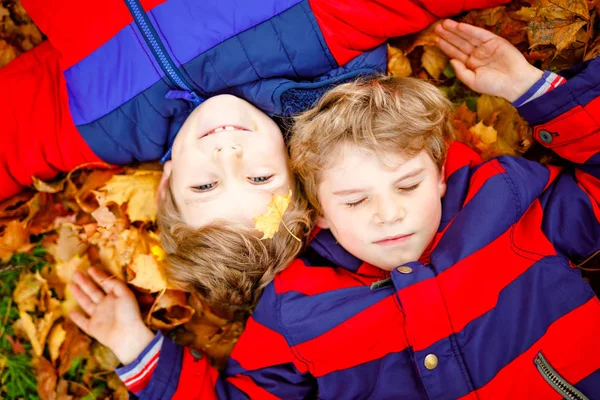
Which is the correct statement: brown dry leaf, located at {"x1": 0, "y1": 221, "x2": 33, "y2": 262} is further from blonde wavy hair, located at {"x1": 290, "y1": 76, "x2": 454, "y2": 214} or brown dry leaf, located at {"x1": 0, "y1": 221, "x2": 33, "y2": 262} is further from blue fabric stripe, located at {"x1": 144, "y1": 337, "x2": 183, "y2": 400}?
blonde wavy hair, located at {"x1": 290, "y1": 76, "x2": 454, "y2": 214}

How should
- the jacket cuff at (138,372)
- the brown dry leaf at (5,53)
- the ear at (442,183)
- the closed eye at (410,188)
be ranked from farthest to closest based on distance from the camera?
the brown dry leaf at (5,53) → the jacket cuff at (138,372) → the ear at (442,183) → the closed eye at (410,188)

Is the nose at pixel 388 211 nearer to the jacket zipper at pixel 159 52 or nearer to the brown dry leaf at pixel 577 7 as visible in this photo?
the jacket zipper at pixel 159 52

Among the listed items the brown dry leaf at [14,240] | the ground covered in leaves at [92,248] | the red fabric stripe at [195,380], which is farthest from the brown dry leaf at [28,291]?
the red fabric stripe at [195,380]

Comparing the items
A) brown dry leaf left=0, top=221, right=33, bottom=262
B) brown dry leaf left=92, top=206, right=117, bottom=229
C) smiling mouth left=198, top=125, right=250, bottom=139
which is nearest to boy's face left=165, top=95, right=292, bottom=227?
smiling mouth left=198, top=125, right=250, bottom=139

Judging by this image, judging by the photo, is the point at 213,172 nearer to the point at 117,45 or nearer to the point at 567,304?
the point at 117,45

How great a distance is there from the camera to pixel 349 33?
2396 mm

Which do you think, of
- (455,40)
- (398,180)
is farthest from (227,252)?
(455,40)

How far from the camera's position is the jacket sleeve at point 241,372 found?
2.45 metres

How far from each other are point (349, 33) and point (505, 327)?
1.55 meters

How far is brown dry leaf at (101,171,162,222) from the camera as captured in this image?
2814 millimetres

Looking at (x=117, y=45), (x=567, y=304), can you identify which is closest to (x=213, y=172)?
(x=117, y=45)

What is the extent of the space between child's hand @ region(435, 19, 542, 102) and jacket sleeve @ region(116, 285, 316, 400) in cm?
153

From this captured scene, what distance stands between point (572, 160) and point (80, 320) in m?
2.73

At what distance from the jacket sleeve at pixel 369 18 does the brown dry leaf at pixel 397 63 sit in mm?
162
